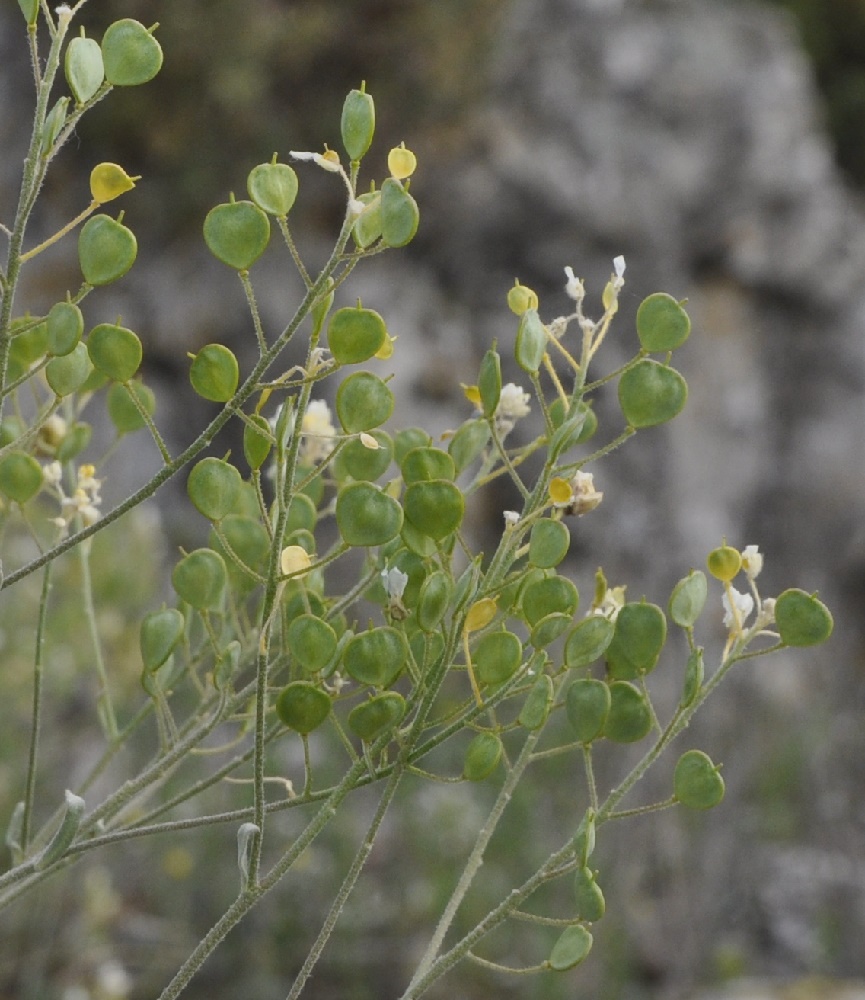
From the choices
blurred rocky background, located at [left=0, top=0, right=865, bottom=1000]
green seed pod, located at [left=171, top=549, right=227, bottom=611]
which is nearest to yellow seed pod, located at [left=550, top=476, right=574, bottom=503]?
green seed pod, located at [left=171, top=549, right=227, bottom=611]

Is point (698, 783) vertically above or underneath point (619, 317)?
above

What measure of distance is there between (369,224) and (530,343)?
0.05 meters

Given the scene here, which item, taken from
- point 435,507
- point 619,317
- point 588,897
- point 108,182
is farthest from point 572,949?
point 619,317

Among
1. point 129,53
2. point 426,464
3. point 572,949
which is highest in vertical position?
point 129,53

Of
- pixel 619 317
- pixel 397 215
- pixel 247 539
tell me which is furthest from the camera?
pixel 619 317

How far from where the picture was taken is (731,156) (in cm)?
367

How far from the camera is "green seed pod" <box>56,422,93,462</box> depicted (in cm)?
45

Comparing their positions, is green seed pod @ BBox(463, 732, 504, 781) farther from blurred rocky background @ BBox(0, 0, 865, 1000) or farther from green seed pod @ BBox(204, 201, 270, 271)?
blurred rocky background @ BBox(0, 0, 865, 1000)

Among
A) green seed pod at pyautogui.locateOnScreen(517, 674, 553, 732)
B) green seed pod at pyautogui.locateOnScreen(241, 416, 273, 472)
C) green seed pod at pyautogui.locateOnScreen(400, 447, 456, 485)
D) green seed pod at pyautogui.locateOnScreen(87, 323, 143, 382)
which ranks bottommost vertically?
green seed pod at pyautogui.locateOnScreen(517, 674, 553, 732)

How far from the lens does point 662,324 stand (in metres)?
0.33

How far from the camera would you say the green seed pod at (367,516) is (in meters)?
0.31

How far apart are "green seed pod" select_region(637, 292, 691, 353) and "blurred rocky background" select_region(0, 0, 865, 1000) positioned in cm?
160

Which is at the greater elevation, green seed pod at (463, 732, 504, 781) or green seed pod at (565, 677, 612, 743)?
green seed pod at (565, 677, 612, 743)

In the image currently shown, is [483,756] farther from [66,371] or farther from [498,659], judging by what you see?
[66,371]
